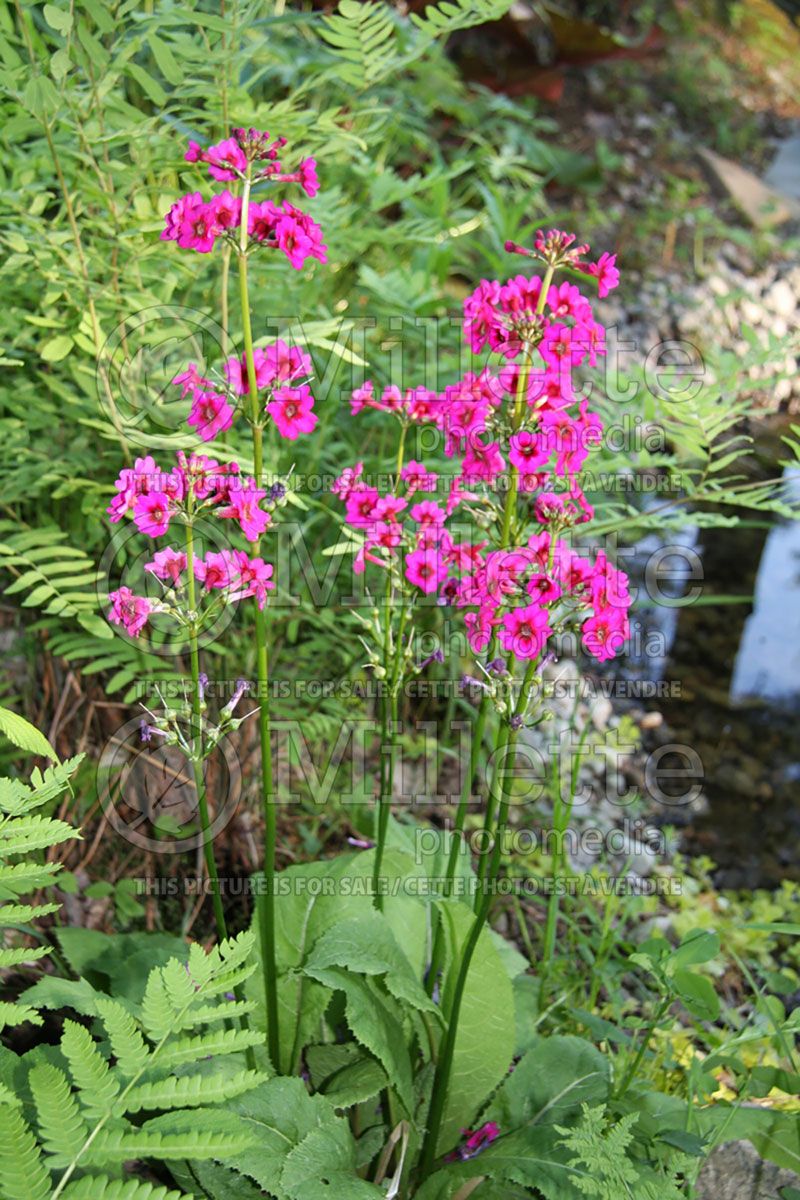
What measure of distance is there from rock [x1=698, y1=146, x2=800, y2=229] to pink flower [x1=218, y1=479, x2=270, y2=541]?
6757 millimetres

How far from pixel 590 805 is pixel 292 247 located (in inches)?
80.3

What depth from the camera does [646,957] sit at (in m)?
1.57

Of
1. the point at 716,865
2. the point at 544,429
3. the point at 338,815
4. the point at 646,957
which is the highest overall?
the point at 544,429

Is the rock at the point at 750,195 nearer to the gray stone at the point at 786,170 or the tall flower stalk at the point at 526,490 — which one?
the gray stone at the point at 786,170

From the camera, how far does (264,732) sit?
1423 millimetres

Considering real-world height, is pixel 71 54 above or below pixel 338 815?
above

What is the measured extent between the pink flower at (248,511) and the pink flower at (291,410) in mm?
109

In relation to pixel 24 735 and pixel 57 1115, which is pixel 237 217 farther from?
pixel 57 1115

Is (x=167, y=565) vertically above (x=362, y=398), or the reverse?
(x=362, y=398)

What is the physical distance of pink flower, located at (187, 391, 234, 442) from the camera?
4.60ft

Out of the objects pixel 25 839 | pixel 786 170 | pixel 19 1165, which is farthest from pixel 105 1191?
pixel 786 170

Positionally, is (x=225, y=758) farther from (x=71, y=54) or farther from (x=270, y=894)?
(x=71, y=54)

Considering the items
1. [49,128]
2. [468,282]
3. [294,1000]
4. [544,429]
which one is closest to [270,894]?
[294,1000]

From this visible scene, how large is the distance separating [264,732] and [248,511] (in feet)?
0.99
